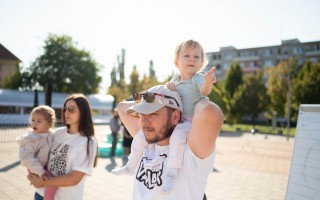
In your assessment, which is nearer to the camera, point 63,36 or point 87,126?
point 87,126

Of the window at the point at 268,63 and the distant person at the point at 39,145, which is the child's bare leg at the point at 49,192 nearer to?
the distant person at the point at 39,145

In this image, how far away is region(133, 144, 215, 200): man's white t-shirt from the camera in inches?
66.5

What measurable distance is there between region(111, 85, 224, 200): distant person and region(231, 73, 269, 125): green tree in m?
40.3

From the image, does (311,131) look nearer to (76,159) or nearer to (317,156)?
(317,156)

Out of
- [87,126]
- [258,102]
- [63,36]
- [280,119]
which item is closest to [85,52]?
[63,36]

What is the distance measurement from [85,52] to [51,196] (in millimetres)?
45067

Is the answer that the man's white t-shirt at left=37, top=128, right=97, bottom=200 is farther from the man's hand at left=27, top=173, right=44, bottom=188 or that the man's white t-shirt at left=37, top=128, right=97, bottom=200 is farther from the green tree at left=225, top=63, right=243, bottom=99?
the green tree at left=225, top=63, right=243, bottom=99

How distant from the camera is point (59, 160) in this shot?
2688 mm

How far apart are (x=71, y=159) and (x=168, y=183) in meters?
1.41

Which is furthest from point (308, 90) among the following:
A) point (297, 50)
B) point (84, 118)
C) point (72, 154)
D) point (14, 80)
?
point (14, 80)

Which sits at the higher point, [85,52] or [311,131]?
[85,52]

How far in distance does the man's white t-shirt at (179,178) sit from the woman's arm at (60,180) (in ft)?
3.29

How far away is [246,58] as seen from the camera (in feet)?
215

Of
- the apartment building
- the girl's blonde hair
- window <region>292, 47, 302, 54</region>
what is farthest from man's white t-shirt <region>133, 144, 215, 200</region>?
window <region>292, 47, 302, 54</region>
